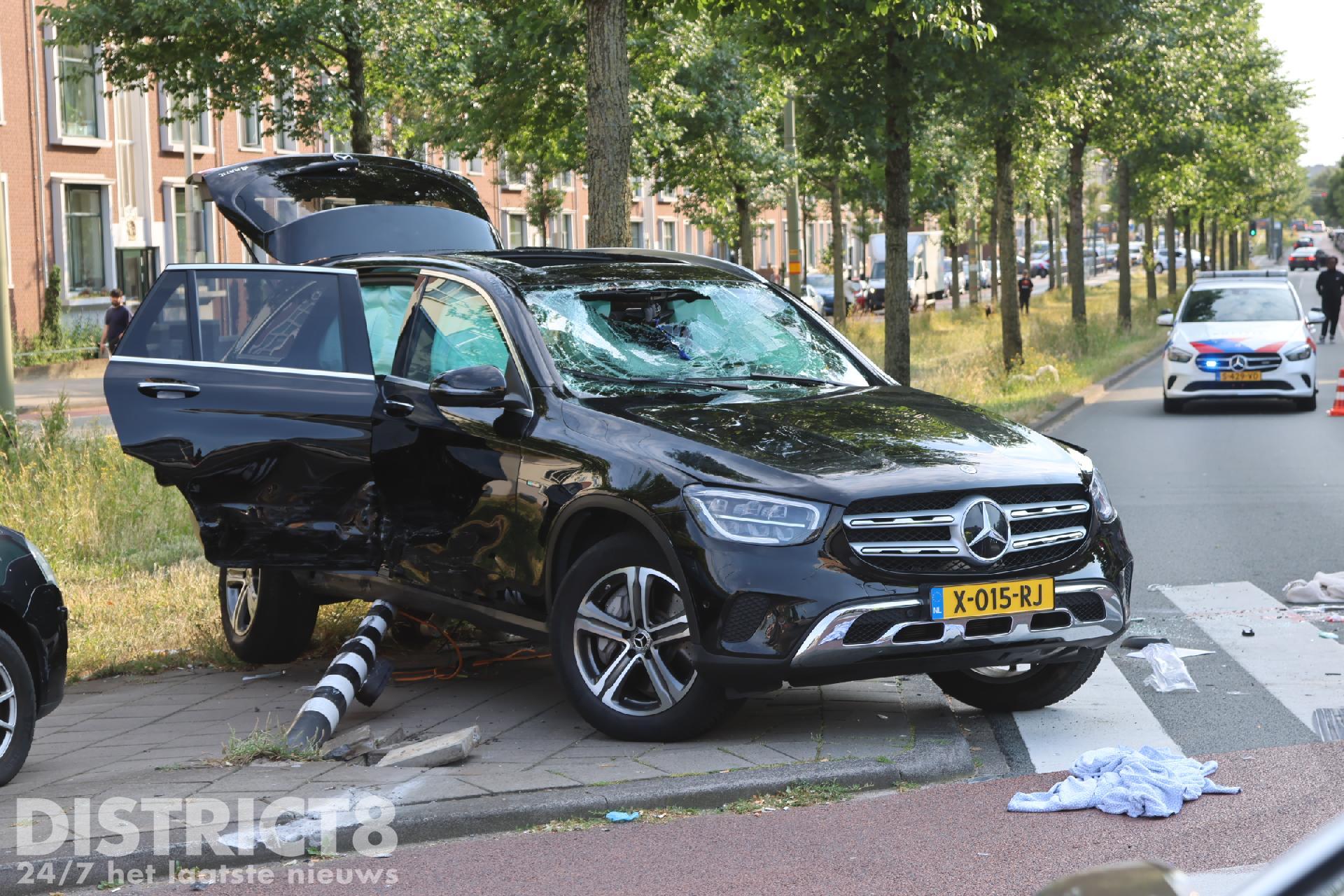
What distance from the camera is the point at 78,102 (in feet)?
127

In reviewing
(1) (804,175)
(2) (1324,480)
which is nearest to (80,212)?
(1) (804,175)

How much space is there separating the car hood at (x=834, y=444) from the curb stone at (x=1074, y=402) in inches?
338

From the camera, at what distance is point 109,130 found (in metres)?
39.6

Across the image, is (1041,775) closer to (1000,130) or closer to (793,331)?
(793,331)

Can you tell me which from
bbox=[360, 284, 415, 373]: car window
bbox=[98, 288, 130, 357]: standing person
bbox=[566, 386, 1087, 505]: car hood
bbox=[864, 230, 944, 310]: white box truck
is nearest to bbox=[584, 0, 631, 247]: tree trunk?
bbox=[360, 284, 415, 373]: car window

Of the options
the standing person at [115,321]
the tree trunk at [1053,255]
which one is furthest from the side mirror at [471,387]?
the tree trunk at [1053,255]

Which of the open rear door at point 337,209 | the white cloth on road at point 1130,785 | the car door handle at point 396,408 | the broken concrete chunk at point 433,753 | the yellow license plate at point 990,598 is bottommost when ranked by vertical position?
the white cloth on road at point 1130,785

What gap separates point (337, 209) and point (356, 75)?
415 inches

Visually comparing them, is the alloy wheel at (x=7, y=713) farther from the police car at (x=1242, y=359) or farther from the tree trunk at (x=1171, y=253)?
the tree trunk at (x=1171, y=253)

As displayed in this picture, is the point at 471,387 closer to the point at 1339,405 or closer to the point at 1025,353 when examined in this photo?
the point at 1339,405

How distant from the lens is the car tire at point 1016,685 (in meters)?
6.60

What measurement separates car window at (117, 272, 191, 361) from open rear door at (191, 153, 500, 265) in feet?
15.6

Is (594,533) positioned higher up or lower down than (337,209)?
lower down

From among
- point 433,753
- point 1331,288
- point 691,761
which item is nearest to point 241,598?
point 433,753
